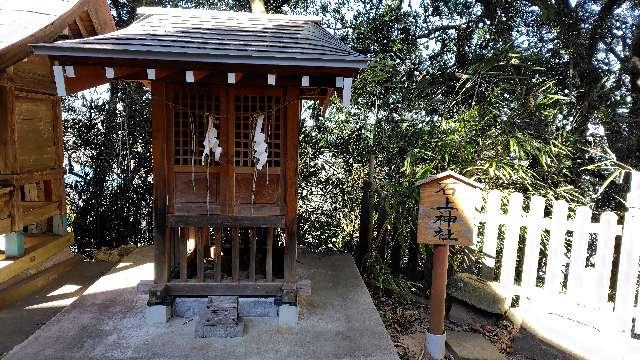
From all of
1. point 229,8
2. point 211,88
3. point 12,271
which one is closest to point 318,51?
point 211,88

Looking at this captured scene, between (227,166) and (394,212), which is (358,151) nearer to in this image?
(394,212)

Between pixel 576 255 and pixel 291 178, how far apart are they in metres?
3.48

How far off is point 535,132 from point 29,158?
7.82m

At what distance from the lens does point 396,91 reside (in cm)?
758

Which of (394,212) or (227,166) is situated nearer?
(227,166)

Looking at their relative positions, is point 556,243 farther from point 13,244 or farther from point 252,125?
point 13,244

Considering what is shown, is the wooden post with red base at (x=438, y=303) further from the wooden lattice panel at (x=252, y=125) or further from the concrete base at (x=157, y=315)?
the concrete base at (x=157, y=315)

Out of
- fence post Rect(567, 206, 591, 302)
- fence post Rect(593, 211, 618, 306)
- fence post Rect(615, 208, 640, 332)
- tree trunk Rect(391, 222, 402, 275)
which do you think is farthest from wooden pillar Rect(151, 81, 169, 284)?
fence post Rect(615, 208, 640, 332)

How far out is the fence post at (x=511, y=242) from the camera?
5074 millimetres

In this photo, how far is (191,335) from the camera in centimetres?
420

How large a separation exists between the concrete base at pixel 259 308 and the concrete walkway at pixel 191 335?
0.09 m

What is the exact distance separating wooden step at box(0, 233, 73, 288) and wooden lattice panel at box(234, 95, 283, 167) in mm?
3962

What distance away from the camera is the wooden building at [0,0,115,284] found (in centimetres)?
549

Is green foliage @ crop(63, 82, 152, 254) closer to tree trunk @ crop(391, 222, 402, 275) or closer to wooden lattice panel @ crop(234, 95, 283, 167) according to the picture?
wooden lattice panel @ crop(234, 95, 283, 167)
